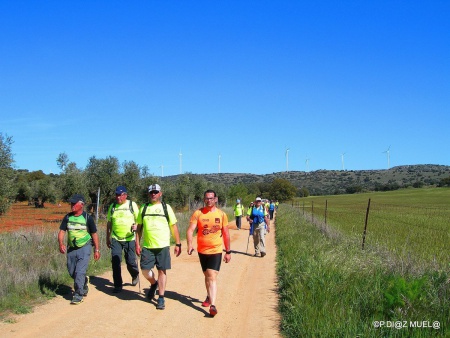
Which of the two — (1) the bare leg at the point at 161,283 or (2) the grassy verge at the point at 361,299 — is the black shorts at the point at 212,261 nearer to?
(1) the bare leg at the point at 161,283

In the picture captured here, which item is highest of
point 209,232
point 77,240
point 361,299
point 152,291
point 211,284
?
point 209,232

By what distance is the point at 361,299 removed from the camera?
6898 millimetres

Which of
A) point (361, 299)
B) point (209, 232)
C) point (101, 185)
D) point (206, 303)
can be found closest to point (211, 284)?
point (206, 303)

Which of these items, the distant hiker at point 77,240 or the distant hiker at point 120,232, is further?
the distant hiker at point 120,232

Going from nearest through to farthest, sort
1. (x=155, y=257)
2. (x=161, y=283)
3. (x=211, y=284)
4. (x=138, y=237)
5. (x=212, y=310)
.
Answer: (x=212, y=310), (x=211, y=284), (x=161, y=283), (x=155, y=257), (x=138, y=237)

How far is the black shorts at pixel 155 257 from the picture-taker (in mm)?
7832

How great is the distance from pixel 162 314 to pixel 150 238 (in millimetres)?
1291

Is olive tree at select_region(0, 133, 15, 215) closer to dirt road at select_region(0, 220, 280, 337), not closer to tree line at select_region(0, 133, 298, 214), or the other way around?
tree line at select_region(0, 133, 298, 214)

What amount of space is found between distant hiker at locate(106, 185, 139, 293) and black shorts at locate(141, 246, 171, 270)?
1.04 metres

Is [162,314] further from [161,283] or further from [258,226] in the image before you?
[258,226]

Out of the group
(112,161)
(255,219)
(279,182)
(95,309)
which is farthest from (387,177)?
(95,309)

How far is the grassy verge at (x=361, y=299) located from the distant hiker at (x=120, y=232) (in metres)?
3.11

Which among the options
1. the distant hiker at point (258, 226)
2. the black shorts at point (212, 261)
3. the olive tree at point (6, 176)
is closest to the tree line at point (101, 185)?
the olive tree at point (6, 176)

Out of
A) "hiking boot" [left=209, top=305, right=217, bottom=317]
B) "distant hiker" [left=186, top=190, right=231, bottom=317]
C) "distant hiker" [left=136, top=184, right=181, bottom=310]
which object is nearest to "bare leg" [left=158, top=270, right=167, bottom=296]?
"distant hiker" [left=136, top=184, right=181, bottom=310]
